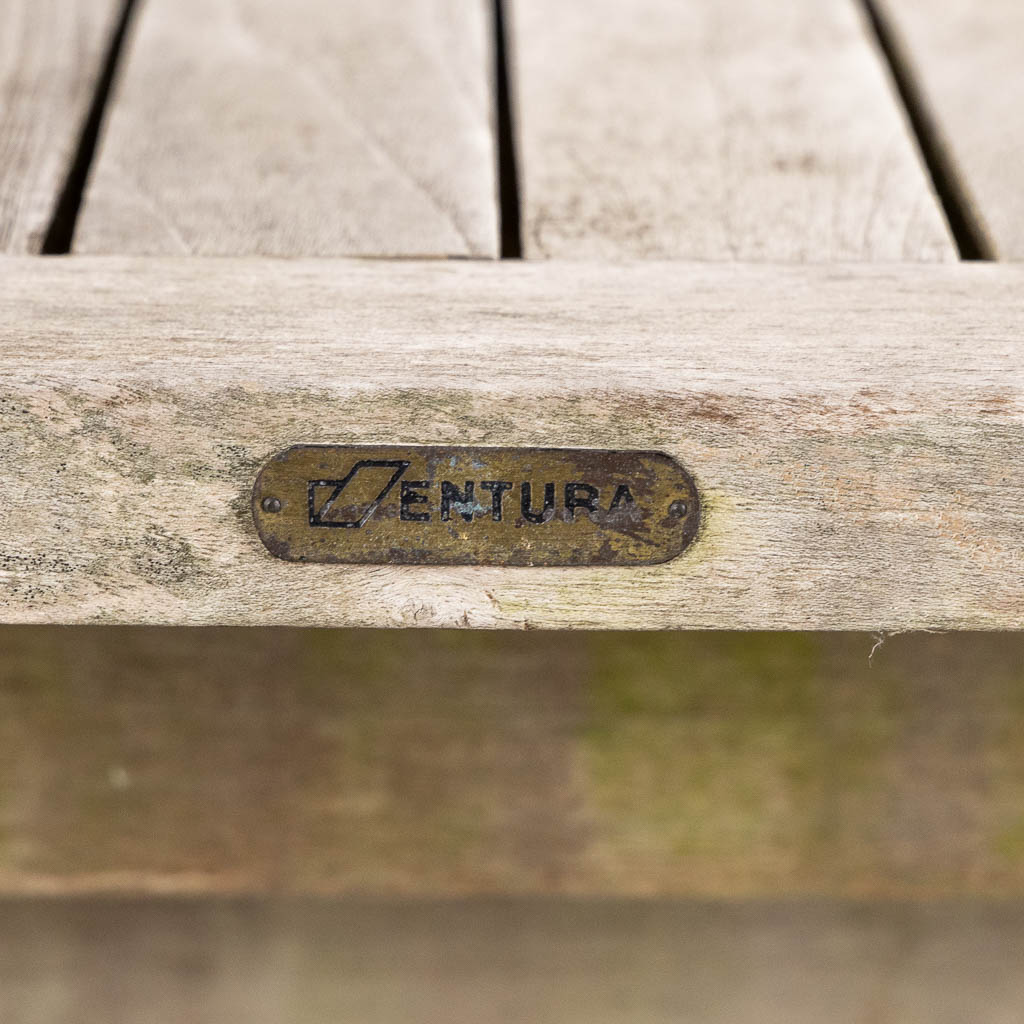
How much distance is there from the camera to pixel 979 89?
2.64ft

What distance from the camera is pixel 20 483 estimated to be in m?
0.52

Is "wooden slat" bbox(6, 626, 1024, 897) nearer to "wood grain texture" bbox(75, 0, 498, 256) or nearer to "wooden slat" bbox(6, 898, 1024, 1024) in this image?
"wooden slat" bbox(6, 898, 1024, 1024)

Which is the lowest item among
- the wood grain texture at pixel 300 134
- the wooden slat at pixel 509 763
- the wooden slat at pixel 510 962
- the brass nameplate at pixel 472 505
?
the wooden slat at pixel 510 962

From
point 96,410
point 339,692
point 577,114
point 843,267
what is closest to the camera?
point 96,410

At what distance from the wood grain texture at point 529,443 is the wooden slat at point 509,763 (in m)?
0.50

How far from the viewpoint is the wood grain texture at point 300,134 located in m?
0.68

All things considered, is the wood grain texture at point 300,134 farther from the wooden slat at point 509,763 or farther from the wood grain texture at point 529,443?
the wooden slat at point 509,763

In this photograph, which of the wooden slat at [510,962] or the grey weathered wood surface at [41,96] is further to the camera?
the wooden slat at [510,962]

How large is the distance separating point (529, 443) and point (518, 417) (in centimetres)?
1

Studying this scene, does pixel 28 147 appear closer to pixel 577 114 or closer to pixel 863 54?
pixel 577 114

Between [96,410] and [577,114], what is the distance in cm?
45

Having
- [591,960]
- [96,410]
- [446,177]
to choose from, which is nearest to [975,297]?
[446,177]

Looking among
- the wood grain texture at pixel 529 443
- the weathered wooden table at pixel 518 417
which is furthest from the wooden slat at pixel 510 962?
the wood grain texture at pixel 529 443

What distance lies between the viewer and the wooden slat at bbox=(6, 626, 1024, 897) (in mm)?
1038
